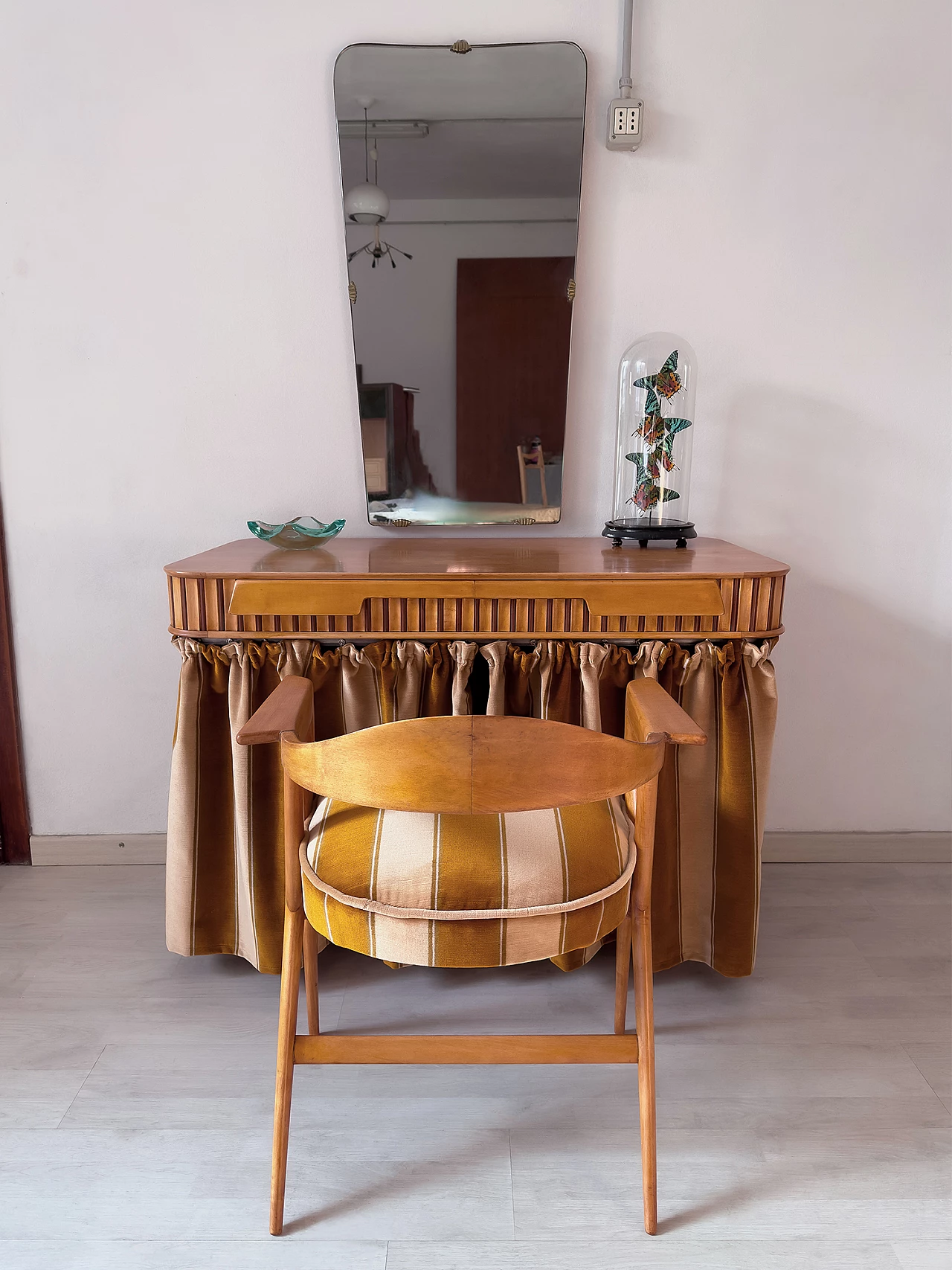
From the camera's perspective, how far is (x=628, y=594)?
158 cm

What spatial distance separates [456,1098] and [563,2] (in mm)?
2314

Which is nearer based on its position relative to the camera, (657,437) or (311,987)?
(311,987)

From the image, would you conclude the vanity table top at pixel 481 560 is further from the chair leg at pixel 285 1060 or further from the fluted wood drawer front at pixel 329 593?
the chair leg at pixel 285 1060

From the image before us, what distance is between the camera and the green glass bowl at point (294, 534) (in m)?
1.86

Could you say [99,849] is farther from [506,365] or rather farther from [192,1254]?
[506,365]

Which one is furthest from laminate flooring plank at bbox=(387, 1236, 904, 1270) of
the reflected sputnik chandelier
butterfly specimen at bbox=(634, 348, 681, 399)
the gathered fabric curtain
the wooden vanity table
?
the reflected sputnik chandelier

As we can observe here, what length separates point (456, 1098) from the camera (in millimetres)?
1497

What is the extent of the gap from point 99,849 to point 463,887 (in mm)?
1556

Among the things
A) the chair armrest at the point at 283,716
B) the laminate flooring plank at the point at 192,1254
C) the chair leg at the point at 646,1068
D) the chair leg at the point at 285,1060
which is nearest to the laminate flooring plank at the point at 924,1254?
the chair leg at the point at 646,1068

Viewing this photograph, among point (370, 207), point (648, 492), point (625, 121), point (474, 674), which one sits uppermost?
point (625, 121)

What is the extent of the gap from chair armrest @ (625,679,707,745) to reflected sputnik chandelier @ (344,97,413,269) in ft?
4.00

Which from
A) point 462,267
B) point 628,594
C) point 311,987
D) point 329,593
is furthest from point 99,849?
point 462,267

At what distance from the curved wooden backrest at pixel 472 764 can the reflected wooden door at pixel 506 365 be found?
117cm

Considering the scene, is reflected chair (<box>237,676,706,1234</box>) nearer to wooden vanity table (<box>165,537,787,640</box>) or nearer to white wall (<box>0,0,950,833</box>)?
wooden vanity table (<box>165,537,787,640</box>)
